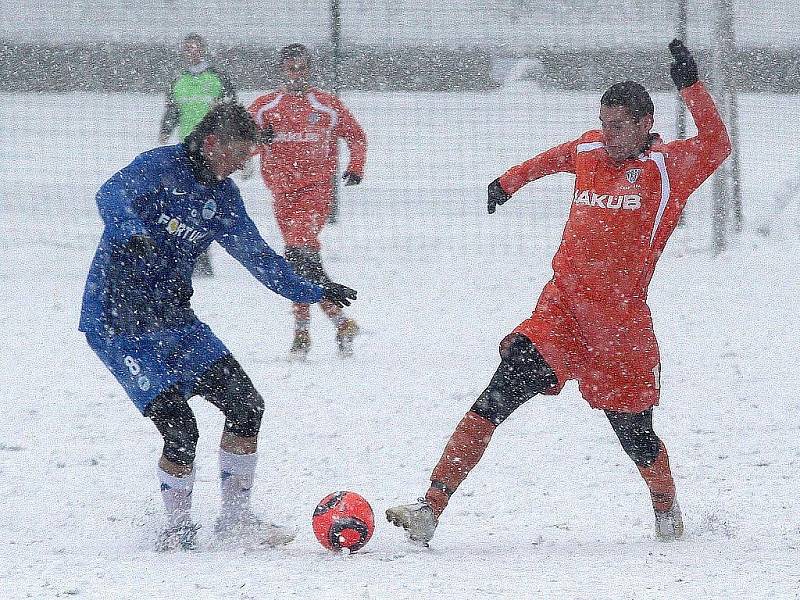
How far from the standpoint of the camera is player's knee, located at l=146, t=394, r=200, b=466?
4207 millimetres

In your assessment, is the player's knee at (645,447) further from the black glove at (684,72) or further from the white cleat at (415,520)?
the black glove at (684,72)

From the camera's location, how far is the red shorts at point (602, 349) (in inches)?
171

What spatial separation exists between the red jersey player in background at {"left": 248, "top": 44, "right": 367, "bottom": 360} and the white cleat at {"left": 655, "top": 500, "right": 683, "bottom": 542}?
3.35m

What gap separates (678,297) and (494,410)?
16.7ft

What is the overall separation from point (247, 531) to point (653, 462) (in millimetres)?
1625

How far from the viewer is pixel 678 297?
29.7 feet

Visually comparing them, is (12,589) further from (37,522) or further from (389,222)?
(389,222)

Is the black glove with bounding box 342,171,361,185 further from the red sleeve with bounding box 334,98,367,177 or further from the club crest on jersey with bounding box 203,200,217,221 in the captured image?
the club crest on jersey with bounding box 203,200,217,221

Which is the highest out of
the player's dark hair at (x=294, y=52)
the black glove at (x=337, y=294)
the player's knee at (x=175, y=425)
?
the player's dark hair at (x=294, y=52)

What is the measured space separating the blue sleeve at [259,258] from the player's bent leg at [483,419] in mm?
770

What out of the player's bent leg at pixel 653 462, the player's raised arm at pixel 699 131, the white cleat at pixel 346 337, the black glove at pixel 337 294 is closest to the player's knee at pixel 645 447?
the player's bent leg at pixel 653 462

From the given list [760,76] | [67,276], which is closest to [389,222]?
[67,276]

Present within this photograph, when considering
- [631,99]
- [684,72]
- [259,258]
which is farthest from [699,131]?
[259,258]

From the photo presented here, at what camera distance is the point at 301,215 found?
25.0ft
